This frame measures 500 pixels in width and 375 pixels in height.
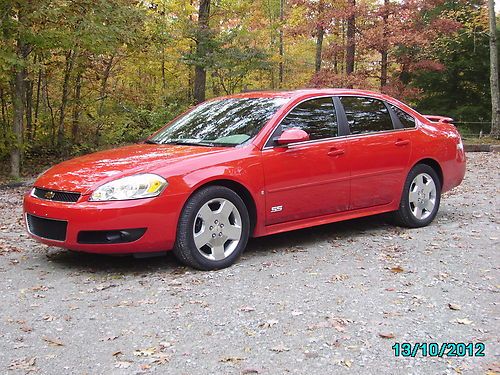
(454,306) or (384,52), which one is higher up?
(384,52)

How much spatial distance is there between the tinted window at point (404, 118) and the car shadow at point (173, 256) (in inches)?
44.9

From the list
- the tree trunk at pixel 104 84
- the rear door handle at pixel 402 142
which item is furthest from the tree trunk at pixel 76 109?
the rear door handle at pixel 402 142

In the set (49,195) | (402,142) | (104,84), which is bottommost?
(49,195)

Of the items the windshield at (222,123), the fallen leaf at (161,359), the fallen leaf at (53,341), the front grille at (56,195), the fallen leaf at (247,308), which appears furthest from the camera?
the windshield at (222,123)

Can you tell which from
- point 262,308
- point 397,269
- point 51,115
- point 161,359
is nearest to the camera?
point 161,359

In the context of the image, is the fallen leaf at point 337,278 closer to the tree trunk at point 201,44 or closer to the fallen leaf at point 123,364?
the fallen leaf at point 123,364

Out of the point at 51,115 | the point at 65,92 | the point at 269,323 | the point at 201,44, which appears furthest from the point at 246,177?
the point at 201,44

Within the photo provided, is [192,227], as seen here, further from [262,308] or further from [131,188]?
[262,308]

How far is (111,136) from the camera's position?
50.3ft

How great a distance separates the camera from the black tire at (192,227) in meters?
4.52

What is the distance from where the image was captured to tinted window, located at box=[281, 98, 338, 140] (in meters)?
5.44

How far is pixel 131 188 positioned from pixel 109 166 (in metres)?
0.45

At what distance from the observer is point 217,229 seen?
471 cm

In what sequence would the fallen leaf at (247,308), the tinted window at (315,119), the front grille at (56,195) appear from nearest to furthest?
the fallen leaf at (247,308) → the front grille at (56,195) → the tinted window at (315,119)
